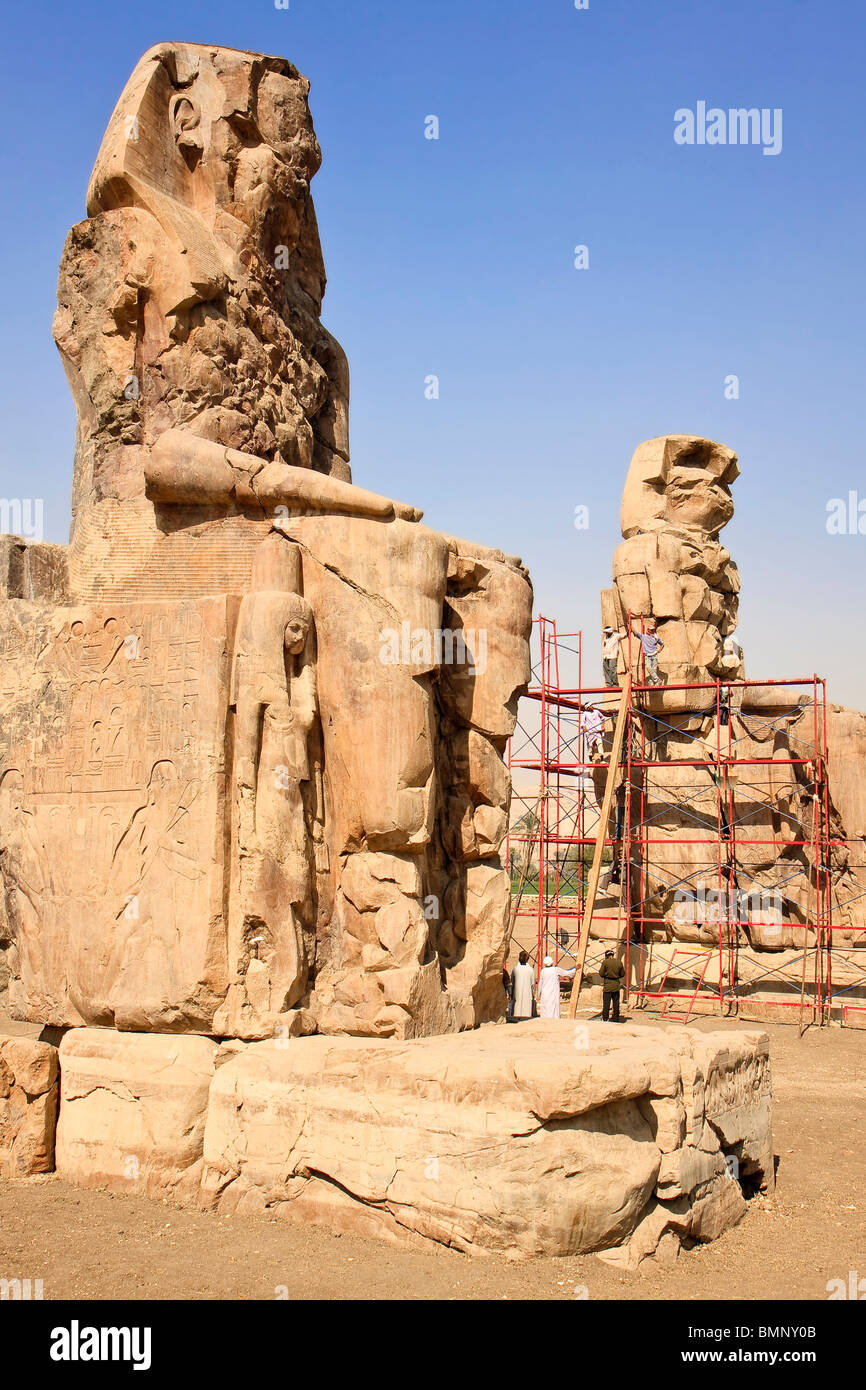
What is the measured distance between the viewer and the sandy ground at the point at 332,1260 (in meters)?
4.54

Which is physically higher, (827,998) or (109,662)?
(109,662)

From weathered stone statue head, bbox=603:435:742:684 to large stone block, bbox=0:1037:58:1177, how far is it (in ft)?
33.0

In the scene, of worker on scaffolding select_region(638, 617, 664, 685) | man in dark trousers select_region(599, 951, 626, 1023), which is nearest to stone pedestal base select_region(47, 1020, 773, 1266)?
man in dark trousers select_region(599, 951, 626, 1023)

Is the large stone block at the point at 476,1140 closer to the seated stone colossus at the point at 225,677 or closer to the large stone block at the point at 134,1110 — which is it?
the large stone block at the point at 134,1110

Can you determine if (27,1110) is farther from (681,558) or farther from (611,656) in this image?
(681,558)

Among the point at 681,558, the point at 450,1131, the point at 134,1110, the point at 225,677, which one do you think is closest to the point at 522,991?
the point at 134,1110

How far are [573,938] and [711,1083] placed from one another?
32.9 feet

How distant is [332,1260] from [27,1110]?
6.71 ft

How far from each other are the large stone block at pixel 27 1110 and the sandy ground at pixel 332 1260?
117 mm

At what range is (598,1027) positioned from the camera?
243 inches

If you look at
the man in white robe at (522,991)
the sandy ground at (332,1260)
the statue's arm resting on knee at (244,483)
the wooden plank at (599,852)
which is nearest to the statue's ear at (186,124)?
the statue's arm resting on knee at (244,483)

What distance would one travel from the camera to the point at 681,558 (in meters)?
15.2
